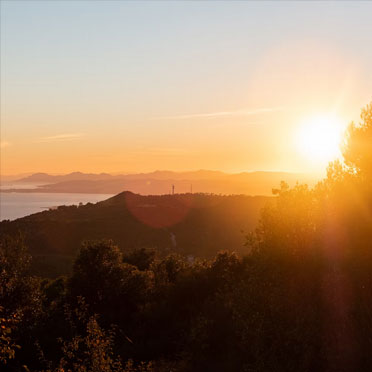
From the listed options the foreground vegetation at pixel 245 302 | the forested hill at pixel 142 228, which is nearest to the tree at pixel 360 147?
the foreground vegetation at pixel 245 302

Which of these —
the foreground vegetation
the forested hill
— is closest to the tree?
the foreground vegetation

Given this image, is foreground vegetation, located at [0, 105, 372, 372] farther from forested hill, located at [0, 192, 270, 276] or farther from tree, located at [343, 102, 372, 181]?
forested hill, located at [0, 192, 270, 276]

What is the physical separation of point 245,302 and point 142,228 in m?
91.4

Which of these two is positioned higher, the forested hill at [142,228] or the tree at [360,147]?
the tree at [360,147]

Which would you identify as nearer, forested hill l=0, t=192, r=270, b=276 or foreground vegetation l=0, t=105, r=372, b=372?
foreground vegetation l=0, t=105, r=372, b=372

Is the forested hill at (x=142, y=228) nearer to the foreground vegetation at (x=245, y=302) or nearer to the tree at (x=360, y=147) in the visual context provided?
the foreground vegetation at (x=245, y=302)

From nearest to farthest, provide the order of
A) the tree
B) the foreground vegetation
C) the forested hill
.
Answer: the foreground vegetation < the tree < the forested hill

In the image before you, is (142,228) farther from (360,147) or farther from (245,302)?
(245,302)

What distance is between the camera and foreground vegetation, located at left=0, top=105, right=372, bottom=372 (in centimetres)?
1531

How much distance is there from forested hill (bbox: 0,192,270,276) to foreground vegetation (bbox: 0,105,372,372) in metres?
40.3

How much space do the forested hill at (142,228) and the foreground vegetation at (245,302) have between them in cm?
4025

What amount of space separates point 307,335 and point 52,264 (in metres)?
65.0

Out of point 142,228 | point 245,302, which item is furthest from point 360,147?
point 142,228

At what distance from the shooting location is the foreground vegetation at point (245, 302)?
15.3 meters
